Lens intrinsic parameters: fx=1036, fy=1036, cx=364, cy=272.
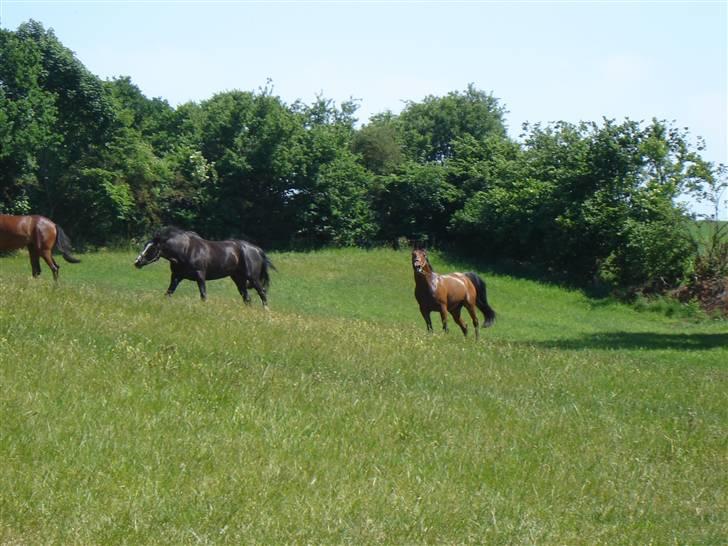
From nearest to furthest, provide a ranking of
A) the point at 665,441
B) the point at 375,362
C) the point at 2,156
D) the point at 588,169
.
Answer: the point at 665,441 < the point at 375,362 < the point at 2,156 < the point at 588,169

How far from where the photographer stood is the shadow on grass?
28422 mm

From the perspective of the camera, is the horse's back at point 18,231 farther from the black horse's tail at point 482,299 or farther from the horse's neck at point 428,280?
the black horse's tail at point 482,299

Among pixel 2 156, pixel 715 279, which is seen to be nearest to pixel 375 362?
pixel 2 156

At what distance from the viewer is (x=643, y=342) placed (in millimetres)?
31094

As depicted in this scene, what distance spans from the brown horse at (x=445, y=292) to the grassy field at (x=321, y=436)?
481 centimetres

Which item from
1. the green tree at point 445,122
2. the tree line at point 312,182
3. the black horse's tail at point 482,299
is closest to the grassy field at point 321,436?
the black horse's tail at point 482,299

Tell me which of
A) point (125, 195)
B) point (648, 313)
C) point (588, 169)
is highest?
point (588, 169)

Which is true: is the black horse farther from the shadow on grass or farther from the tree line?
the tree line

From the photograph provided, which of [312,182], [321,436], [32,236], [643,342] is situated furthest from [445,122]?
[321,436]

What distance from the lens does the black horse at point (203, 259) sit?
25.1m

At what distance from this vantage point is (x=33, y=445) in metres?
8.48

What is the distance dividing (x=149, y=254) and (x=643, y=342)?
15.1 meters

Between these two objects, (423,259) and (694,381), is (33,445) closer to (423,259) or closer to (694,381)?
(694,381)

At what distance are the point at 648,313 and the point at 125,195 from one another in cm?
2506
